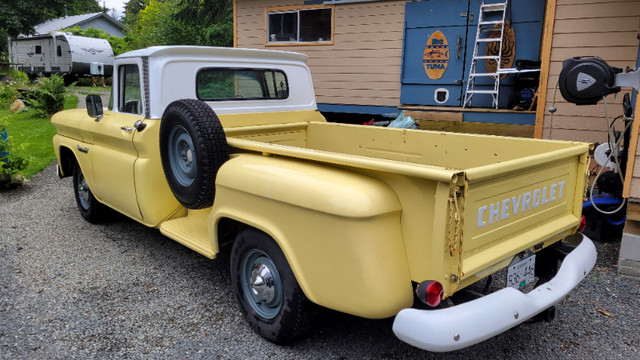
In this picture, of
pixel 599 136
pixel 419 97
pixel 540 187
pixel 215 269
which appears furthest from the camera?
pixel 419 97

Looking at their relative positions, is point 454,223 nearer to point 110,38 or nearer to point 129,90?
point 129,90

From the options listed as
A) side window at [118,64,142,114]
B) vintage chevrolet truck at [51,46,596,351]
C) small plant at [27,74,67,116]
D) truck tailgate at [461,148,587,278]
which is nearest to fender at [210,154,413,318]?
vintage chevrolet truck at [51,46,596,351]

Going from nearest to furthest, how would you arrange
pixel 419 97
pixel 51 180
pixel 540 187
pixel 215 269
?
1. pixel 540 187
2. pixel 215 269
3. pixel 51 180
4. pixel 419 97

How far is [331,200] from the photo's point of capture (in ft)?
7.54

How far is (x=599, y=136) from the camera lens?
5699 millimetres

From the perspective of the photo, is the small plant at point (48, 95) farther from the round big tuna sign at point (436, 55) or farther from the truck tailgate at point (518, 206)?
the truck tailgate at point (518, 206)

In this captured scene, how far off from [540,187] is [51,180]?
7290 mm

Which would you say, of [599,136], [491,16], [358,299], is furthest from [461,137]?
[491,16]

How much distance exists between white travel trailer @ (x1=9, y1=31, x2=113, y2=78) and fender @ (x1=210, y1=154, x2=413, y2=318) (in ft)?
82.1

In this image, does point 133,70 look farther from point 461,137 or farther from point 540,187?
point 540,187

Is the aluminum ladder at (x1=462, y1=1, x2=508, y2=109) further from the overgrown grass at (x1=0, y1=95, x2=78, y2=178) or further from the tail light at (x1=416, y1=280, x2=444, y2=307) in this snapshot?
the overgrown grass at (x1=0, y1=95, x2=78, y2=178)

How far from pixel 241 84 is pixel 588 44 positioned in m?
4.30

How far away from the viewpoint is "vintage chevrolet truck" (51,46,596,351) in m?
2.20

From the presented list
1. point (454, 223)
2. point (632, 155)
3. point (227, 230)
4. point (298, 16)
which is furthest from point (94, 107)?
point (298, 16)
